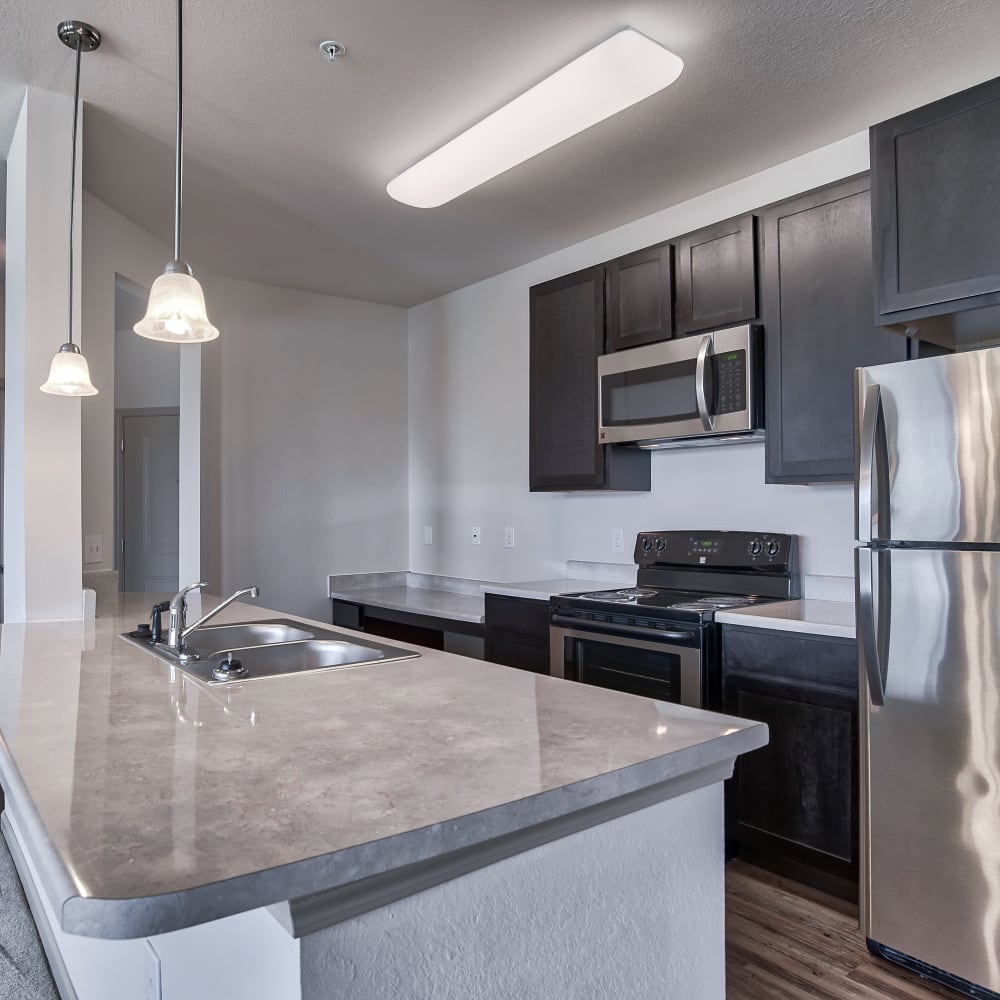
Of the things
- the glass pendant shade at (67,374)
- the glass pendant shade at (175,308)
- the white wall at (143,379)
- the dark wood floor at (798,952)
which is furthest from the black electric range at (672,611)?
the white wall at (143,379)

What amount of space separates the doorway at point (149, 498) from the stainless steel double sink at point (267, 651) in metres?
3.56

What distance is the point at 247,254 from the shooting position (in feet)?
12.6

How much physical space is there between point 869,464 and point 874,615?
0.39 metres

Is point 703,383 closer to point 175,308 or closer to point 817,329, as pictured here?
point 817,329

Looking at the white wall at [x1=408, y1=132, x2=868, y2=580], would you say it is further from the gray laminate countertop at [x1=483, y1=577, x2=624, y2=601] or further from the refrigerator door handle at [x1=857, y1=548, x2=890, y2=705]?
the refrigerator door handle at [x1=857, y1=548, x2=890, y2=705]

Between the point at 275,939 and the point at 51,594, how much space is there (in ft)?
6.64

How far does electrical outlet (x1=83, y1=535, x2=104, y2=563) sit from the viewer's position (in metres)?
3.12

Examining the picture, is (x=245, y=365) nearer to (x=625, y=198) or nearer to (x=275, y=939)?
(x=625, y=198)

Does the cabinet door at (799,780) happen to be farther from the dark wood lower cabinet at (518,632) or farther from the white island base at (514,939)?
the white island base at (514,939)

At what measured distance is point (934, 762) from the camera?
1.92 metres

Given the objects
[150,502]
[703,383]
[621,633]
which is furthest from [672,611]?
A: [150,502]

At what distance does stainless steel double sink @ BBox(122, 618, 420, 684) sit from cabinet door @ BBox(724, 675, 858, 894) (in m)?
1.22

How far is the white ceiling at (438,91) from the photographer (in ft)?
6.64

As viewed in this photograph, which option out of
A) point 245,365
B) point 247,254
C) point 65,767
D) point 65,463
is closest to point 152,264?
point 247,254
